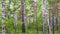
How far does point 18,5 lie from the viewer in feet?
62.7

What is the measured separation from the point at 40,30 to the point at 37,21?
1871 mm

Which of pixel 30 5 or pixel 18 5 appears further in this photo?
pixel 30 5

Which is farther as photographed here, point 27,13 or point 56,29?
point 27,13

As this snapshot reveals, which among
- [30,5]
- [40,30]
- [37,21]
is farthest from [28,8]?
[40,30]

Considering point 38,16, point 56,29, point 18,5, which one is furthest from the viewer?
point 38,16

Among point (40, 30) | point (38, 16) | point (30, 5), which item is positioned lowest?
point (40, 30)

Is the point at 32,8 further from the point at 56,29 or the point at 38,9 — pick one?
the point at 56,29

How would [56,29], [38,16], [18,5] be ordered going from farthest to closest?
[38,16]
[18,5]
[56,29]

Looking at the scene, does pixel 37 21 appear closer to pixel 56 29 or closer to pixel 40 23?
pixel 40 23

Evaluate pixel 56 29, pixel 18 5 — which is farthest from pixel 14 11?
pixel 56 29

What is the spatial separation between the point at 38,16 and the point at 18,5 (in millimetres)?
2935

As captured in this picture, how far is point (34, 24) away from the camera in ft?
66.6

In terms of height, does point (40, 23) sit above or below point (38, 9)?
below

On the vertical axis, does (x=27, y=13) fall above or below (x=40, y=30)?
above
